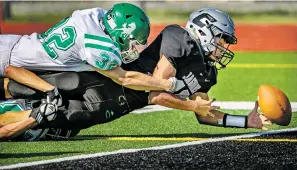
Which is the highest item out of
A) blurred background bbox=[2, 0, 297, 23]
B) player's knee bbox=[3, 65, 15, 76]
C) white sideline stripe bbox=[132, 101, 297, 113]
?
player's knee bbox=[3, 65, 15, 76]

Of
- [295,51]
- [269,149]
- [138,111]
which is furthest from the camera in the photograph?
[295,51]

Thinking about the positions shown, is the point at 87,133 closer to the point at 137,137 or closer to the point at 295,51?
the point at 137,137

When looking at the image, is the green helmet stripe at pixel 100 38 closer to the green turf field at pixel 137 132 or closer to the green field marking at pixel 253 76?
the green turf field at pixel 137 132

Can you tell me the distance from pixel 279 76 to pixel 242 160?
6.31 m

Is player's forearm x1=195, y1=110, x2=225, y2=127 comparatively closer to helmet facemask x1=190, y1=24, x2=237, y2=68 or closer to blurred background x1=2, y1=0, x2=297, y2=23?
helmet facemask x1=190, y1=24, x2=237, y2=68

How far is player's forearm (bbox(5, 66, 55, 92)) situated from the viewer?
22.8 feet

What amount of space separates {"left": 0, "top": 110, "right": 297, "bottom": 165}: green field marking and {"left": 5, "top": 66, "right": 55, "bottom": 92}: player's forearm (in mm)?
451

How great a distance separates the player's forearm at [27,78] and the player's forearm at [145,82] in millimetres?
627

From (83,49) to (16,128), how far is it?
802 millimetres

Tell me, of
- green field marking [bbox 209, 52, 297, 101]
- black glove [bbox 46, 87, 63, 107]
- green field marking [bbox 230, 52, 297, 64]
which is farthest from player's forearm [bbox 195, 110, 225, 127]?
green field marking [bbox 230, 52, 297, 64]

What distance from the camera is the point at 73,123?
703 centimetres

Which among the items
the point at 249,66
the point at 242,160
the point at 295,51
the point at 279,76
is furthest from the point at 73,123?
the point at 295,51

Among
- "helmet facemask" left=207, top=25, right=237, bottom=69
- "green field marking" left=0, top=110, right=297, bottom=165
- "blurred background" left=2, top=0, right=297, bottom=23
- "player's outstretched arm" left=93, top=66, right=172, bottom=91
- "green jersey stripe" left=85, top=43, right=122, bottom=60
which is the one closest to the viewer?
"green field marking" left=0, top=110, right=297, bottom=165

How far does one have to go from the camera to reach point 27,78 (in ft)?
22.9
